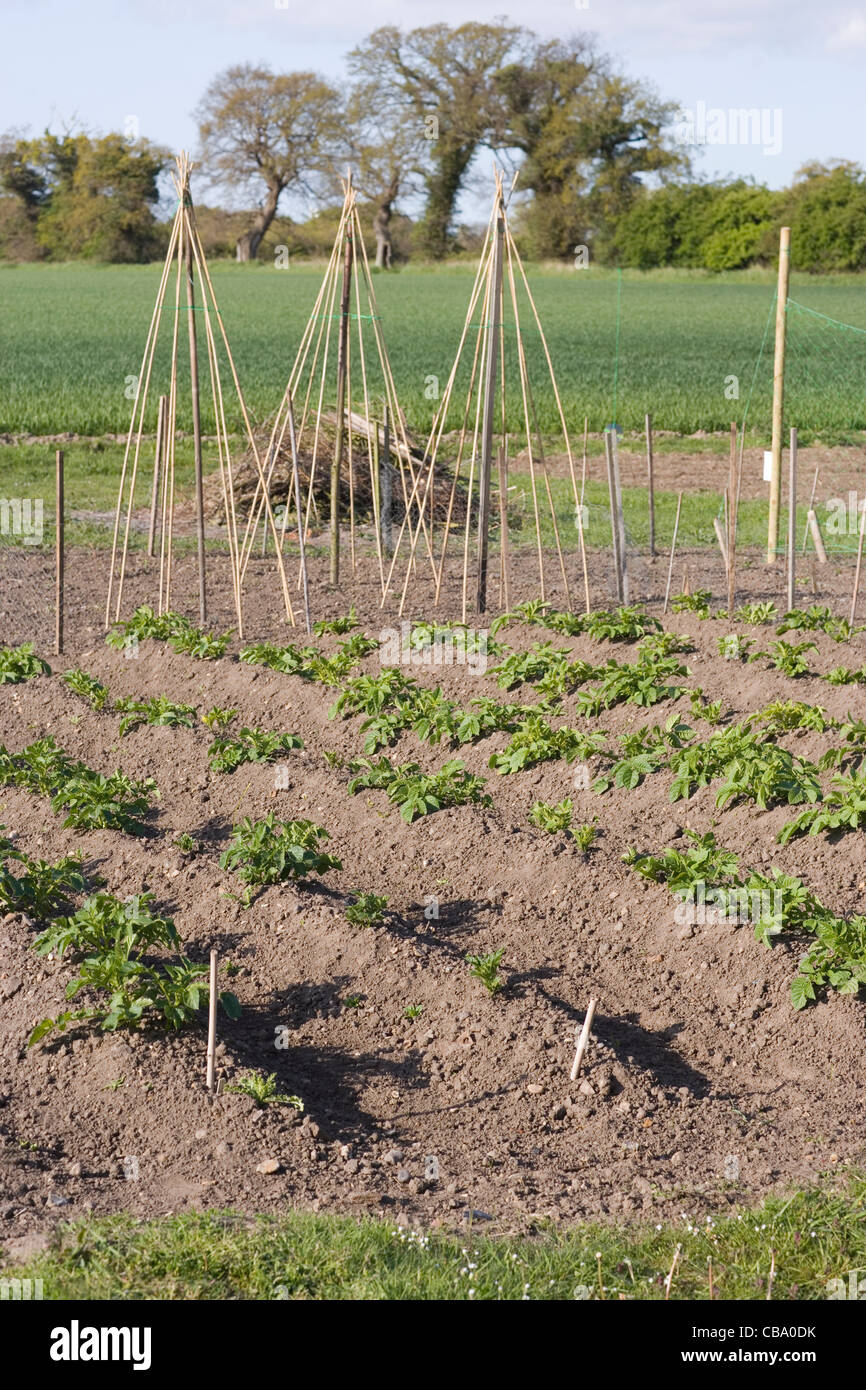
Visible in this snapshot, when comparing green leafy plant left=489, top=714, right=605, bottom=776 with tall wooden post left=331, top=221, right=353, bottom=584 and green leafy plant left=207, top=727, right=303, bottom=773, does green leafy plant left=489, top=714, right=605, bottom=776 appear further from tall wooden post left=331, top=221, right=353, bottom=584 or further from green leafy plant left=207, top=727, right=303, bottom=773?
tall wooden post left=331, top=221, right=353, bottom=584

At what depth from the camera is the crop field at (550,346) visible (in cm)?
1780

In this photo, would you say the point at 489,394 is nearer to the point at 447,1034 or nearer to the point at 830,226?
the point at 447,1034

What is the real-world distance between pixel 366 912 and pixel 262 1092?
1046 millimetres

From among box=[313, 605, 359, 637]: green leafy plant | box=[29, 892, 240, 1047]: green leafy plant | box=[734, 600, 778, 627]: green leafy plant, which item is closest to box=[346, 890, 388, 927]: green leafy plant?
box=[29, 892, 240, 1047]: green leafy plant

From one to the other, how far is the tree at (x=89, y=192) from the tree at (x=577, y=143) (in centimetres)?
1779

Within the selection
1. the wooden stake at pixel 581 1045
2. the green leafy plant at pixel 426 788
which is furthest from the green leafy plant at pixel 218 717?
A: the wooden stake at pixel 581 1045

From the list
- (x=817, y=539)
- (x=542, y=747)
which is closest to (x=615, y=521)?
(x=817, y=539)

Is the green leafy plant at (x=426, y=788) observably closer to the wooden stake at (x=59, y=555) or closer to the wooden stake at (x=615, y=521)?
the wooden stake at (x=59, y=555)

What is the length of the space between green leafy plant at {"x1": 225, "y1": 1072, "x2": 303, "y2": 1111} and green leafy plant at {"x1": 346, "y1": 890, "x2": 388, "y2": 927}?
3.13 feet

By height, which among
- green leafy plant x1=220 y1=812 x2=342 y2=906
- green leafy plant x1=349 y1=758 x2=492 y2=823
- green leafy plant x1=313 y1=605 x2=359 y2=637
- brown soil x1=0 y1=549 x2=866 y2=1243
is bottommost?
brown soil x1=0 y1=549 x2=866 y2=1243

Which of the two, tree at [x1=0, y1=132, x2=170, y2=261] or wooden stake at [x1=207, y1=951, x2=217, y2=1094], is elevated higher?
tree at [x1=0, y1=132, x2=170, y2=261]

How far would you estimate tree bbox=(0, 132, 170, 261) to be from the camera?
62.1 metres

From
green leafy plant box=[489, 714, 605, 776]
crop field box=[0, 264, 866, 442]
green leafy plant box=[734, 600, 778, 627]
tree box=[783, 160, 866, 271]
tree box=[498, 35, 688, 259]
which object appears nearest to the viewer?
green leafy plant box=[489, 714, 605, 776]

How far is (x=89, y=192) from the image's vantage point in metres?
65.8
